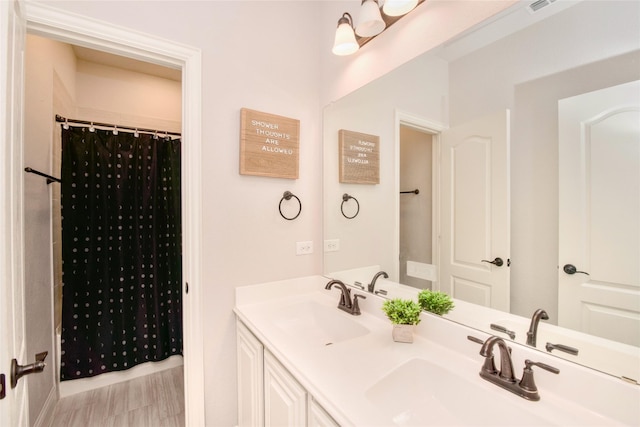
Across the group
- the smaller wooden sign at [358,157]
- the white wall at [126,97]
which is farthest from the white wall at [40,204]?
the smaller wooden sign at [358,157]

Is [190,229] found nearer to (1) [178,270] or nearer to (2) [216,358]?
(2) [216,358]

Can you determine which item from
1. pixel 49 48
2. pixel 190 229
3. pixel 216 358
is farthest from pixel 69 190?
pixel 216 358

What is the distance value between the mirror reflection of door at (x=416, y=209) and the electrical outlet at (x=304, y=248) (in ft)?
2.06

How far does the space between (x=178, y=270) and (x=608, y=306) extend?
274cm

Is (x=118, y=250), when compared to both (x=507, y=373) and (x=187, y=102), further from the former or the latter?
(x=507, y=373)

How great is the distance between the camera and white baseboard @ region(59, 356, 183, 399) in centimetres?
202

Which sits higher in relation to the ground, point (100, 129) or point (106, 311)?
point (100, 129)

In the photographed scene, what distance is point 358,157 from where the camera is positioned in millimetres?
1686

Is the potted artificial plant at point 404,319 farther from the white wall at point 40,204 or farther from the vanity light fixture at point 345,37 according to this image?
the white wall at point 40,204

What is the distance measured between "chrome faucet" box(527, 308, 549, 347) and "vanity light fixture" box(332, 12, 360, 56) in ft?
4.85

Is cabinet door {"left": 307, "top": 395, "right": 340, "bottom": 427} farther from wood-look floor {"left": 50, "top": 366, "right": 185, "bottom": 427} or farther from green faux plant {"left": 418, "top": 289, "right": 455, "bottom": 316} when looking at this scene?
wood-look floor {"left": 50, "top": 366, "right": 185, "bottom": 427}

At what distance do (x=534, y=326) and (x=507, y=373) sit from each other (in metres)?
0.18

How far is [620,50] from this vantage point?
29.1 inches

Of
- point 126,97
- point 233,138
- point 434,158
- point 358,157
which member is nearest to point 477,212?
point 434,158
